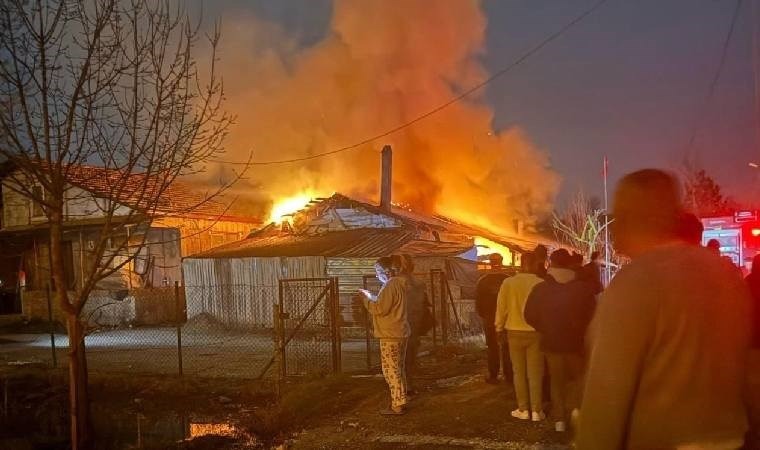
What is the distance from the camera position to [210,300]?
69.3 feet

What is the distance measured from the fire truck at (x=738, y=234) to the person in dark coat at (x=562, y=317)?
10.1 metres

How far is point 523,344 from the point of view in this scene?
6949mm

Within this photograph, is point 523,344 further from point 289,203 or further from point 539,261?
point 289,203

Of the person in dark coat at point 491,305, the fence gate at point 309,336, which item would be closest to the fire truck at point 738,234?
the person in dark coat at point 491,305

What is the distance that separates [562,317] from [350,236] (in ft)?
55.0

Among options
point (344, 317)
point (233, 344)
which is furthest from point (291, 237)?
point (233, 344)

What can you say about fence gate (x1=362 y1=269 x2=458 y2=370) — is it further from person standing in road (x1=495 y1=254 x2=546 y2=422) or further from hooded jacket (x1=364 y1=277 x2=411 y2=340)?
person standing in road (x1=495 y1=254 x2=546 y2=422)

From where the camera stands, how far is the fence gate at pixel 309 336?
382 inches

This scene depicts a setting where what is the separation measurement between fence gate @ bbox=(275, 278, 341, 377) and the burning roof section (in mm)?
2531

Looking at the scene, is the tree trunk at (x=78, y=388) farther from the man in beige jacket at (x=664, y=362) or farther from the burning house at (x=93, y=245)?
the burning house at (x=93, y=245)

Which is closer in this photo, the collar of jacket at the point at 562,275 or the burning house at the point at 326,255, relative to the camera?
the collar of jacket at the point at 562,275

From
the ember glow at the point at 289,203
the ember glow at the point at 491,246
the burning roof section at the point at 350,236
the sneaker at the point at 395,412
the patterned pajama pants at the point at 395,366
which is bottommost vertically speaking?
the sneaker at the point at 395,412

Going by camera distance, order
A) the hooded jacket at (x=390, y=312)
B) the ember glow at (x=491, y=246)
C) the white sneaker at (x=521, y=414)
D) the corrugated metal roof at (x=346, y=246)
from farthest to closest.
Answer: the ember glow at (x=491, y=246), the corrugated metal roof at (x=346, y=246), the hooded jacket at (x=390, y=312), the white sneaker at (x=521, y=414)

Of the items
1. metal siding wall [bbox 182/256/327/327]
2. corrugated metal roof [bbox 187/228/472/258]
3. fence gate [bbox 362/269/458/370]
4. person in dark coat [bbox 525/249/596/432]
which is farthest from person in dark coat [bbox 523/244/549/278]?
metal siding wall [bbox 182/256/327/327]
